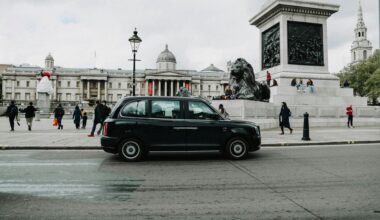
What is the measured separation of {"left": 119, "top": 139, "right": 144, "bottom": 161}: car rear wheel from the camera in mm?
8211

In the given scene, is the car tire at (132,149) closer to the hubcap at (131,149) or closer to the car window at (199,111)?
the hubcap at (131,149)

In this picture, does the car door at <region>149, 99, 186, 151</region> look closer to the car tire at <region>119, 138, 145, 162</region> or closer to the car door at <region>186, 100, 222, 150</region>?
the car door at <region>186, 100, 222, 150</region>

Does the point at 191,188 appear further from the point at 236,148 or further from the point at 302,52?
the point at 302,52

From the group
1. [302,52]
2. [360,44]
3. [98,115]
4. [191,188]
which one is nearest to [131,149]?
[191,188]

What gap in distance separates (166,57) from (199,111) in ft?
347

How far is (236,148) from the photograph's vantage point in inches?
336

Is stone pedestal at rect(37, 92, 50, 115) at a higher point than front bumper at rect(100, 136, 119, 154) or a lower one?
higher

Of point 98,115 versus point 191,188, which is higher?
point 98,115

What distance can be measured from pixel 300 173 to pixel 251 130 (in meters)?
2.21

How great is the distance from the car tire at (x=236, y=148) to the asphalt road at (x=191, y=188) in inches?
10.1

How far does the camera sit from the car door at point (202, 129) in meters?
8.27

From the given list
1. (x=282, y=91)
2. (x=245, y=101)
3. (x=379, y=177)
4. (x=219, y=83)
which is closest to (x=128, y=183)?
(x=379, y=177)

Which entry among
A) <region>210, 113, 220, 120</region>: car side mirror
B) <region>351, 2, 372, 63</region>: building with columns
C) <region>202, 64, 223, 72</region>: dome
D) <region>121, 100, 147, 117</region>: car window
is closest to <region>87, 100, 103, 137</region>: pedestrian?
<region>121, 100, 147, 117</region>: car window

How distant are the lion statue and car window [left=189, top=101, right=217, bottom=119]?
10028 mm
